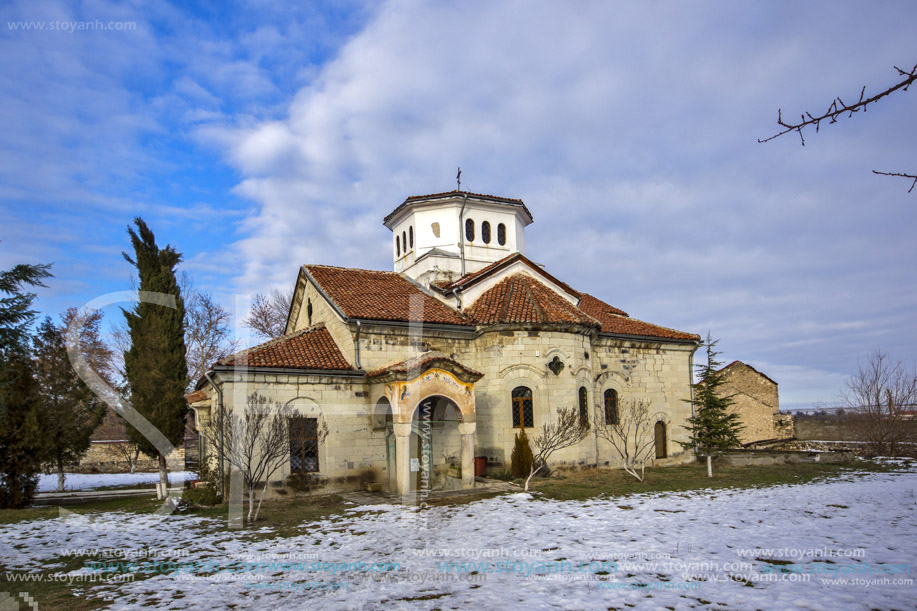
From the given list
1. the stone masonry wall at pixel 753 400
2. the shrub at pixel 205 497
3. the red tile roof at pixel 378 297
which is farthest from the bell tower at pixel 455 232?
the stone masonry wall at pixel 753 400

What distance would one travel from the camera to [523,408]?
1547cm

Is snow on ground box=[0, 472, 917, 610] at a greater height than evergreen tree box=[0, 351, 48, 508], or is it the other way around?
evergreen tree box=[0, 351, 48, 508]

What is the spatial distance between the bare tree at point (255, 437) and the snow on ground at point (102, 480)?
10.5 metres

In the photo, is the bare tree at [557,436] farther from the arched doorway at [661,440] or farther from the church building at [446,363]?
the arched doorway at [661,440]

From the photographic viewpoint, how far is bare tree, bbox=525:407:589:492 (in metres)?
13.1

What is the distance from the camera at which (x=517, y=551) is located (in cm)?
782

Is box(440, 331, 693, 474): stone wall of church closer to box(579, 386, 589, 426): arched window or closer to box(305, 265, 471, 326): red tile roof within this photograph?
box(579, 386, 589, 426): arched window

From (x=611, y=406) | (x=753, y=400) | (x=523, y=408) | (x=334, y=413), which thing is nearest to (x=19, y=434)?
(x=334, y=413)

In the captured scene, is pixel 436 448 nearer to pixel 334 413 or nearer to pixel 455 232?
pixel 334 413

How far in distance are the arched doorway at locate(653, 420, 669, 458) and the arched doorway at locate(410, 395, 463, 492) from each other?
7.80 metres

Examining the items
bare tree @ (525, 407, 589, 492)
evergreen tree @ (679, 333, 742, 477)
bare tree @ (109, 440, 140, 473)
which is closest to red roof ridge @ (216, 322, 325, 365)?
bare tree @ (525, 407, 589, 492)

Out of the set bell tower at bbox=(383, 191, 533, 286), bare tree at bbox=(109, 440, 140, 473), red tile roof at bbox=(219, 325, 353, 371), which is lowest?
bare tree at bbox=(109, 440, 140, 473)

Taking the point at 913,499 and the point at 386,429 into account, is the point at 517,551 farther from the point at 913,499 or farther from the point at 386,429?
the point at 913,499

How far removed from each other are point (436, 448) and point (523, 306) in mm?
4933
